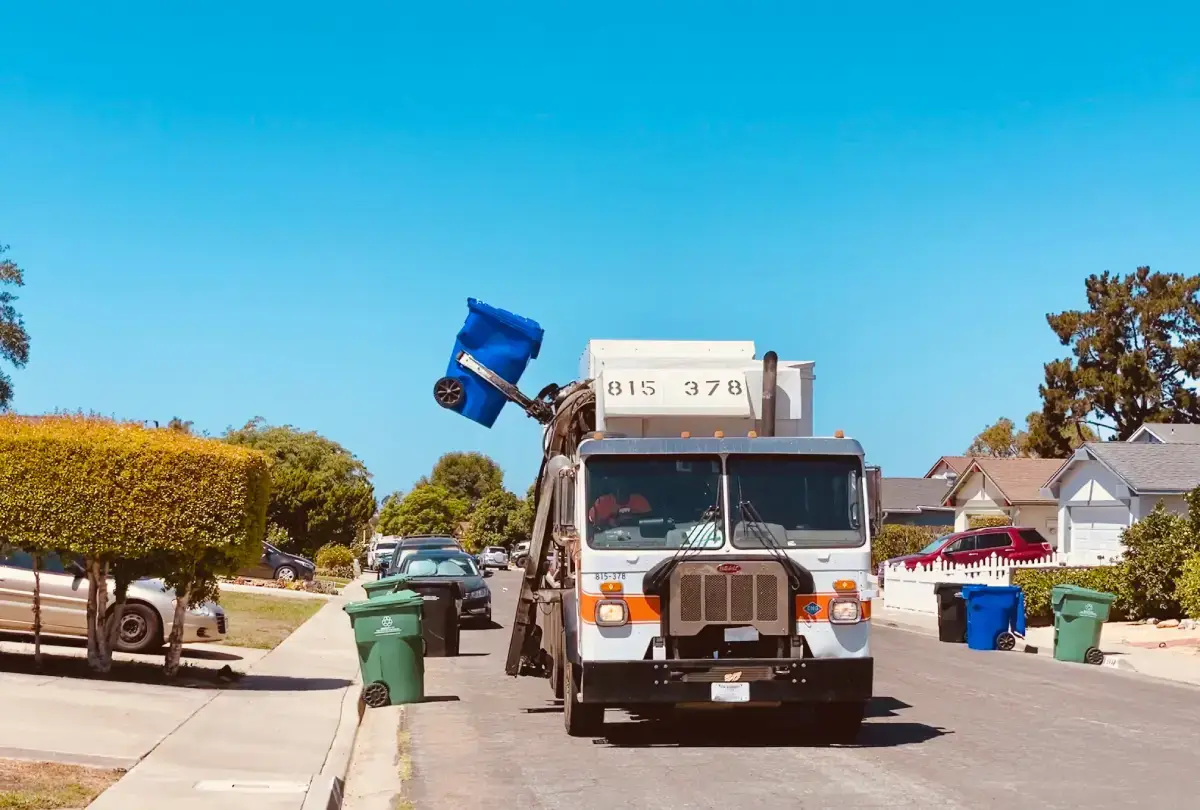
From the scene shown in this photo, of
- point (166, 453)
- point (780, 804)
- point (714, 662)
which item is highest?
point (166, 453)

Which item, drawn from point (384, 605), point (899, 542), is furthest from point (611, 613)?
point (899, 542)

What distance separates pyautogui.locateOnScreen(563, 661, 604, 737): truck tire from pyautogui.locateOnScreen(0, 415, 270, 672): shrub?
15.0ft

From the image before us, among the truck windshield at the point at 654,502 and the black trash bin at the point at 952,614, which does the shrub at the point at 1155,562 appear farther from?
the truck windshield at the point at 654,502

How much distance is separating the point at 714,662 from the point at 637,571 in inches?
37.2

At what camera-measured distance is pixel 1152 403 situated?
65938 millimetres

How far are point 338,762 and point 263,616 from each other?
18.8m

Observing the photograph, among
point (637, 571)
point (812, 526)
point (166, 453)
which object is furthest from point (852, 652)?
point (166, 453)

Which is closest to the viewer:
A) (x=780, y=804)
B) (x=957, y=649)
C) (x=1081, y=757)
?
(x=780, y=804)

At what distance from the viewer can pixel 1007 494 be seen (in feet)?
174

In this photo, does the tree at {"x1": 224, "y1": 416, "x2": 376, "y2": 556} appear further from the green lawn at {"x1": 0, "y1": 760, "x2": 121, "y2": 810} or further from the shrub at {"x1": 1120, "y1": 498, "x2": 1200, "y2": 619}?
the green lawn at {"x1": 0, "y1": 760, "x2": 121, "y2": 810}

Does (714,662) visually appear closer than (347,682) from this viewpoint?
Yes

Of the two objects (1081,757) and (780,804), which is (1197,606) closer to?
(1081,757)

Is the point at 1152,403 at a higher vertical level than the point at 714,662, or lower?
higher

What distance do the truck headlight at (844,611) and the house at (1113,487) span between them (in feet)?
84.3
